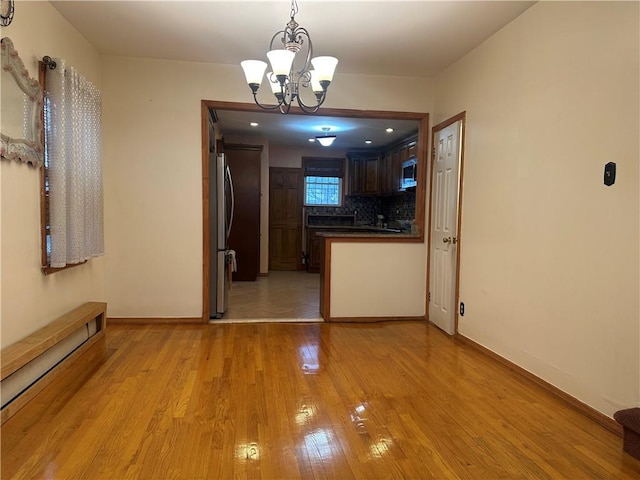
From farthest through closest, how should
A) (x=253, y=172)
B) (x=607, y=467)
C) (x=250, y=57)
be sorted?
1. (x=253, y=172)
2. (x=250, y=57)
3. (x=607, y=467)

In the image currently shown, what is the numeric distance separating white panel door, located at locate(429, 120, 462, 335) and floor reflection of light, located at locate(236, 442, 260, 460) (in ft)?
8.23

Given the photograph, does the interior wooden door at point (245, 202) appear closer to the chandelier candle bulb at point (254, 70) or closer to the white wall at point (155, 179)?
the white wall at point (155, 179)

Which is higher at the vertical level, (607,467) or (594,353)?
(594,353)

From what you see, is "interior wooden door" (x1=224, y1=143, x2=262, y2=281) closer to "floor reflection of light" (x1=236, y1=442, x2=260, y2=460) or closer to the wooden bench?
the wooden bench

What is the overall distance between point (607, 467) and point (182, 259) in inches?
142

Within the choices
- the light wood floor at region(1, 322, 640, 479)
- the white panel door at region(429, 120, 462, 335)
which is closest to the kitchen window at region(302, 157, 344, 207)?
the white panel door at region(429, 120, 462, 335)

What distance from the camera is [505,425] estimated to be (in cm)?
219

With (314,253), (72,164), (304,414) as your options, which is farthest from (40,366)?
(314,253)

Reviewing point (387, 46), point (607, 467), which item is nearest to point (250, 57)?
point (387, 46)

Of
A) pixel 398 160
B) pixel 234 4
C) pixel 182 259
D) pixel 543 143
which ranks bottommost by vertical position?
pixel 182 259

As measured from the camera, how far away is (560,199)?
255 cm

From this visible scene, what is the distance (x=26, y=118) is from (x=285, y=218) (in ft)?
18.9

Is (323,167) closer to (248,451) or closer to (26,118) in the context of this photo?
(26,118)

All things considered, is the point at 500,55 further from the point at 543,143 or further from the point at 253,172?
the point at 253,172
